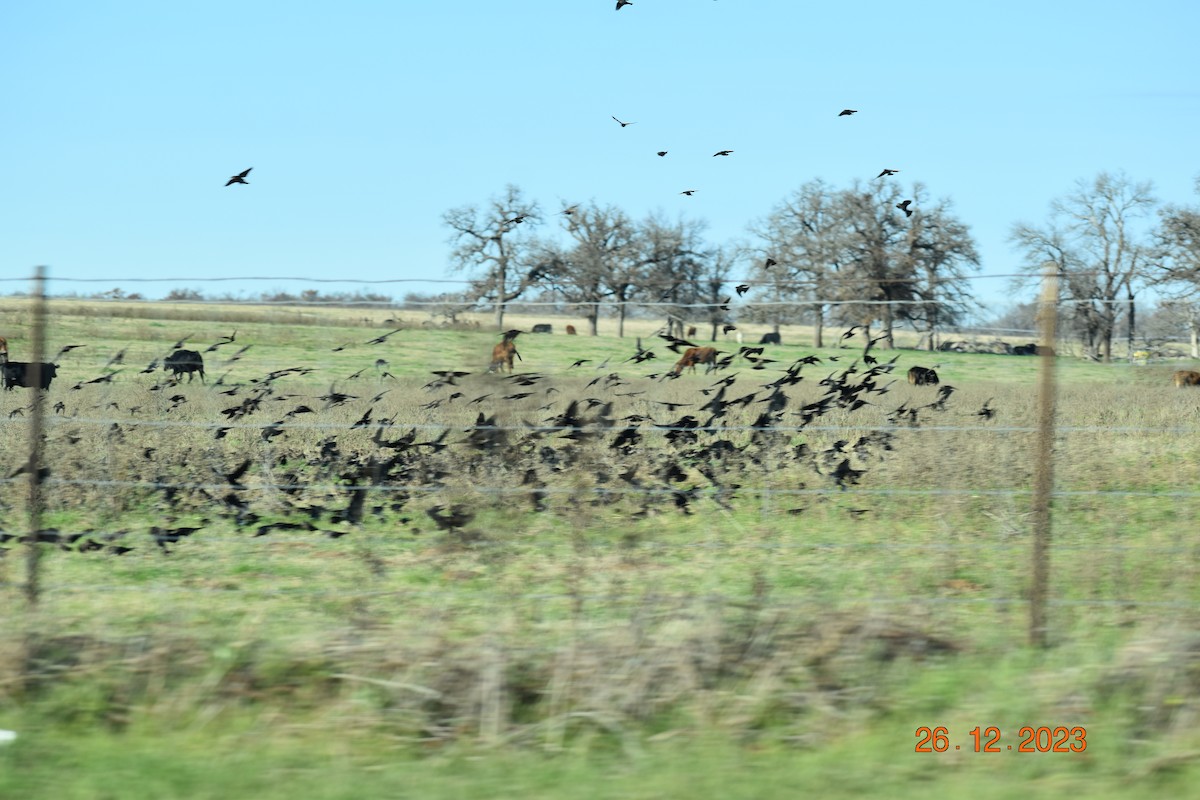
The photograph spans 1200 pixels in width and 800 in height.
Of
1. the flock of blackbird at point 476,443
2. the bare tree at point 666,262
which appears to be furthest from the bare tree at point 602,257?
the flock of blackbird at point 476,443

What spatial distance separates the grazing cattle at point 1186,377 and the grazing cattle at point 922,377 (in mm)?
1415

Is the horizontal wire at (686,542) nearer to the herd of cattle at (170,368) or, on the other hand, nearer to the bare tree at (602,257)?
the herd of cattle at (170,368)

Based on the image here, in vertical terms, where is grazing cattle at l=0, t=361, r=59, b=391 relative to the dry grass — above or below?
above

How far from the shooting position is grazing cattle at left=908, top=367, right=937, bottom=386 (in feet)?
22.6

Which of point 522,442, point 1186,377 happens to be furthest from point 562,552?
point 1186,377

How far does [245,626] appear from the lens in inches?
205

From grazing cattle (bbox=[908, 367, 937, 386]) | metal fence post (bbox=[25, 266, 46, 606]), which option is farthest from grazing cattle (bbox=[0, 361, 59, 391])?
grazing cattle (bbox=[908, 367, 937, 386])

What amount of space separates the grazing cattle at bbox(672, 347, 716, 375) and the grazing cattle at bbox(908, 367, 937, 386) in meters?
1.24

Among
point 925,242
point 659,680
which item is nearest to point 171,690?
point 659,680

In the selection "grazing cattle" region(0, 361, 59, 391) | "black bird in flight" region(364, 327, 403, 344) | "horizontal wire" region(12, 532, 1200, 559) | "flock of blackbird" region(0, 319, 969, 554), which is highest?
"black bird in flight" region(364, 327, 403, 344)

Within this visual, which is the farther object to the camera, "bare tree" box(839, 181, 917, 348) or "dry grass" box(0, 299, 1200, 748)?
"bare tree" box(839, 181, 917, 348)
